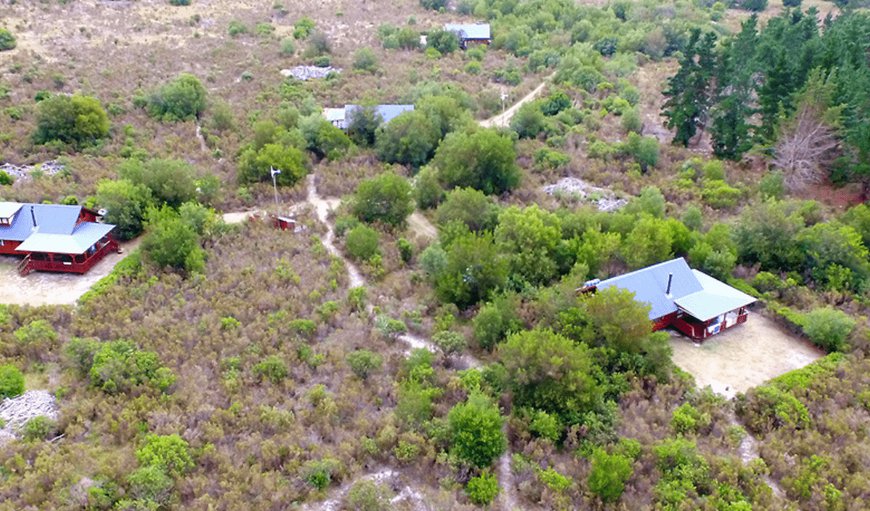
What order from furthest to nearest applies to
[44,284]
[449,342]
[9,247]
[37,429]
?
1. [9,247]
2. [44,284]
3. [449,342]
4. [37,429]

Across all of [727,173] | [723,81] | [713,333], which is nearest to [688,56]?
[723,81]

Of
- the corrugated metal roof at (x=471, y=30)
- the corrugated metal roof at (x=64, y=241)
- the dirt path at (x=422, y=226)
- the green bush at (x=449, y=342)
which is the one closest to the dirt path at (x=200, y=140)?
the corrugated metal roof at (x=64, y=241)

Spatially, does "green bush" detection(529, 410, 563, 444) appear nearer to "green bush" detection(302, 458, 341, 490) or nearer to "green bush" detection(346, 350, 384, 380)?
"green bush" detection(346, 350, 384, 380)

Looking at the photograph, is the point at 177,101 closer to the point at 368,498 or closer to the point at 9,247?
the point at 9,247

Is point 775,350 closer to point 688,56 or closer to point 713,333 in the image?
point 713,333

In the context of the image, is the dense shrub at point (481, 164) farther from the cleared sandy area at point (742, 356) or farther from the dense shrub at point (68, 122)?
the dense shrub at point (68, 122)

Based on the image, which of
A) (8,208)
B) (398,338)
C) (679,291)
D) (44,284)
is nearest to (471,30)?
(679,291)

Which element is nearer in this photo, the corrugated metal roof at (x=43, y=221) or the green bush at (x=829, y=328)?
the green bush at (x=829, y=328)
